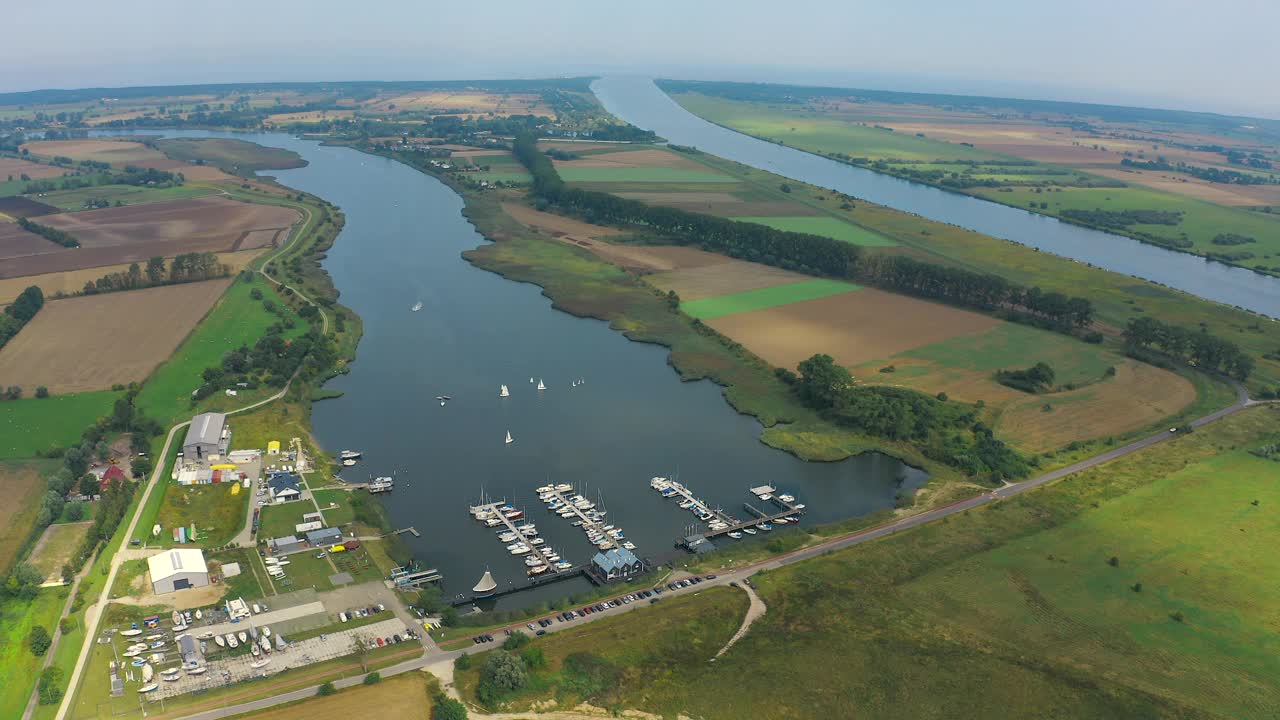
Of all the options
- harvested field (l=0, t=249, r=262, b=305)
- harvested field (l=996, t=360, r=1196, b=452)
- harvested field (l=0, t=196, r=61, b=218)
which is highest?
harvested field (l=0, t=196, r=61, b=218)

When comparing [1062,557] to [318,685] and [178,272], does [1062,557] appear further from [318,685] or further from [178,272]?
[178,272]

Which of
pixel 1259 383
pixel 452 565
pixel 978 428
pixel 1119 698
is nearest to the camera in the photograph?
pixel 1119 698

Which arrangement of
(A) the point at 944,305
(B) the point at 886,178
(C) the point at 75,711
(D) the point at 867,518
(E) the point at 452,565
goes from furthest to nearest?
(B) the point at 886,178
(A) the point at 944,305
(D) the point at 867,518
(E) the point at 452,565
(C) the point at 75,711

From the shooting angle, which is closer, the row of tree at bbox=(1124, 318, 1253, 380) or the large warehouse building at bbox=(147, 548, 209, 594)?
the large warehouse building at bbox=(147, 548, 209, 594)

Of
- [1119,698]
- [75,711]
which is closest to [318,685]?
[75,711]

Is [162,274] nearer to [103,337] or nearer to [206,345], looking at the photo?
[103,337]

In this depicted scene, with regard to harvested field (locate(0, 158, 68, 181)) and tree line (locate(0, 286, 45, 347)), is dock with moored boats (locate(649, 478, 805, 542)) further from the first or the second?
harvested field (locate(0, 158, 68, 181))

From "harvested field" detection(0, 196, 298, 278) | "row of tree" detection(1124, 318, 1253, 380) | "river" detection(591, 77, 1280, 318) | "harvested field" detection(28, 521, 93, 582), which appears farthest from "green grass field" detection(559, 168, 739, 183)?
"harvested field" detection(28, 521, 93, 582)
